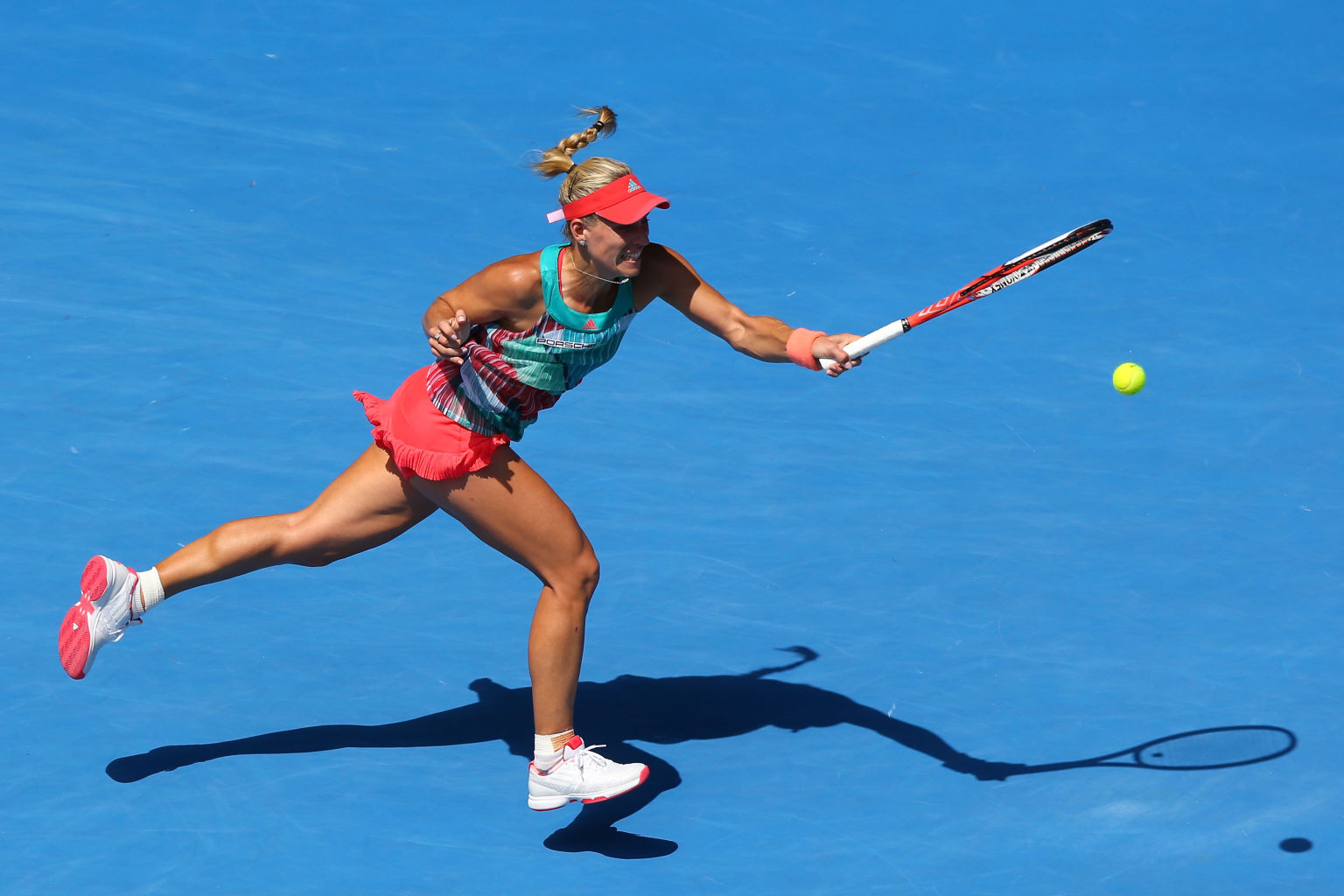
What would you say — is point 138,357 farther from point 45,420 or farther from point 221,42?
point 221,42

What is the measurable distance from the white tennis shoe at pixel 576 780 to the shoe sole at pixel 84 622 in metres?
1.45

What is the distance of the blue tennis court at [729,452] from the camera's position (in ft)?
16.0

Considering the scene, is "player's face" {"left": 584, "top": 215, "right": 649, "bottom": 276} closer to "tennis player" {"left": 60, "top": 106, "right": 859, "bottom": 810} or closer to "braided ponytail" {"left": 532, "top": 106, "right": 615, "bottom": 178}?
"tennis player" {"left": 60, "top": 106, "right": 859, "bottom": 810}

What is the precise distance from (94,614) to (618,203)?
2.06 metres

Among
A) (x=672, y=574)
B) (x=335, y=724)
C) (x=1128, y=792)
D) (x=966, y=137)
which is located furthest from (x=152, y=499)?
(x=966, y=137)

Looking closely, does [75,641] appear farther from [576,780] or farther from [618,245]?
[618,245]

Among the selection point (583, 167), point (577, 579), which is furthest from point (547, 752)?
point (583, 167)

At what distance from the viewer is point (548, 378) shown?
15.8 feet

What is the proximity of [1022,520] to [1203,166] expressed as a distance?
3996mm

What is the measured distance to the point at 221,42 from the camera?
10.5m

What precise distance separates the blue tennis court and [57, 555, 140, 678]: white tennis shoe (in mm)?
316

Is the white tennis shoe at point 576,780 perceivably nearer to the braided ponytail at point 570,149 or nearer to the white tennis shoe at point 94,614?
the white tennis shoe at point 94,614

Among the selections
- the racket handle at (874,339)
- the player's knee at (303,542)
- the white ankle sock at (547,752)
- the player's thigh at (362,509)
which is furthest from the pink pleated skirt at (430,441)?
the racket handle at (874,339)

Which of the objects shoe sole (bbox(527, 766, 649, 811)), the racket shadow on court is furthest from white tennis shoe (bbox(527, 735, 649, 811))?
the racket shadow on court
